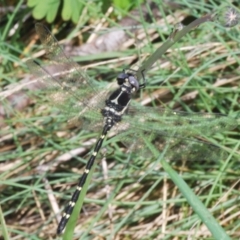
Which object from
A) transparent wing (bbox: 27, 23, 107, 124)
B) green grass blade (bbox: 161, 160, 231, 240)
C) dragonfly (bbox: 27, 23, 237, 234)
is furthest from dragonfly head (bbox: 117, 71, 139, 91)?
green grass blade (bbox: 161, 160, 231, 240)

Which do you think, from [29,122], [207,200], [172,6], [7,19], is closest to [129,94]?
[207,200]

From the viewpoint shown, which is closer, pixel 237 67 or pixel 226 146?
pixel 226 146

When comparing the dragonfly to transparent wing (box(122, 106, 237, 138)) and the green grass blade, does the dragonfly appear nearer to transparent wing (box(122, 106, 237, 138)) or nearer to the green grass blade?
transparent wing (box(122, 106, 237, 138))

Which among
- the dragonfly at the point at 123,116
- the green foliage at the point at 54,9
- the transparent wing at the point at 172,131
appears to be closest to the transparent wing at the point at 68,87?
the dragonfly at the point at 123,116

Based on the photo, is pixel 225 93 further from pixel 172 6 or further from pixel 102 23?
pixel 102 23

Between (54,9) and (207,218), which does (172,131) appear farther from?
(54,9)

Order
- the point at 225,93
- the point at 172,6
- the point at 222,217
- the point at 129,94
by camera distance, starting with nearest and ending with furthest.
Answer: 1. the point at 129,94
2. the point at 222,217
3. the point at 225,93
4. the point at 172,6

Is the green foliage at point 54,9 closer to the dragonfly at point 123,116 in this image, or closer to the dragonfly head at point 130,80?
the dragonfly at point 123,116

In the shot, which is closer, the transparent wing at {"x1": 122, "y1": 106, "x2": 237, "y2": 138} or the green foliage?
the transparent wing at {"x1": 122, "y1": 106, "x2": 237, "y2": 138}
